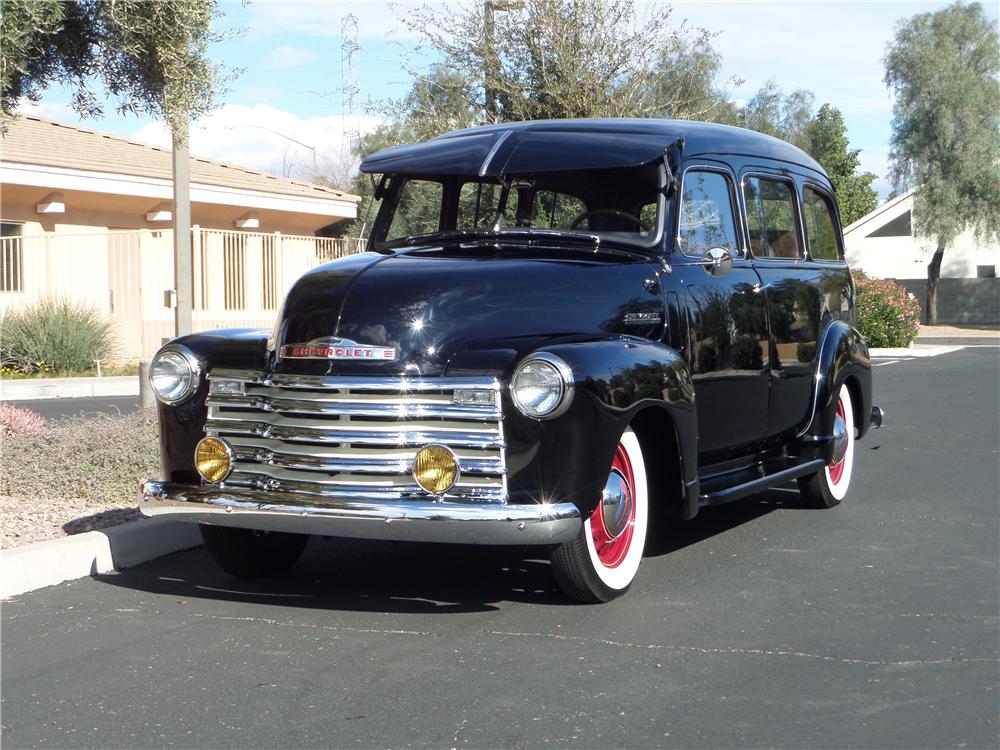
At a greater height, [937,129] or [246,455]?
[937,129]

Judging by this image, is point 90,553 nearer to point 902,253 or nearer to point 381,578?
point 381,578

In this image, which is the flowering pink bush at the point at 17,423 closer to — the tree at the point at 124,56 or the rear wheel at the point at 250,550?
the tree at the point at 124,56

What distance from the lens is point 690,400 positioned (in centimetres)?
588

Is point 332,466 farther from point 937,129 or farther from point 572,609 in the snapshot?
point 937,129

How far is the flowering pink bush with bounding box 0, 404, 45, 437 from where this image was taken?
9461mm

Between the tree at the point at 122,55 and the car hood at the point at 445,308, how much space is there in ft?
9.89

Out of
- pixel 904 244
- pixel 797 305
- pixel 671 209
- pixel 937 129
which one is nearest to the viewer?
pixel 671 209

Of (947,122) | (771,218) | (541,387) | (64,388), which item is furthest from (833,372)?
(947,122)

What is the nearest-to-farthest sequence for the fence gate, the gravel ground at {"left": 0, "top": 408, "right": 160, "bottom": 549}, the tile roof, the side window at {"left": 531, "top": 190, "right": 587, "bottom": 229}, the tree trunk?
the side window at {"left": 531, "top": 190, "right": 587, "bottom": 229}, the gravel ground at {"left": 0, "top": 408, "right": 160, "bottom": 549}, the tile roof, the fence gate, the tree trunk

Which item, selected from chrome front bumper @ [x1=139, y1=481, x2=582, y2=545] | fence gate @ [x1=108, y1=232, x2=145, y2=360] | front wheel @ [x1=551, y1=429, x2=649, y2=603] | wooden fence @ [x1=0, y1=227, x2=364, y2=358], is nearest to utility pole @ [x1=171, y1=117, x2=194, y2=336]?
chrome front bumper @ [x1=139, y1=481, x2=582, y2=545]

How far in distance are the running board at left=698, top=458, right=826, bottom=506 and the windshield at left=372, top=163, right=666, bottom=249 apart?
1.26 meters

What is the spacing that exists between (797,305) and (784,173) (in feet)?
2.94

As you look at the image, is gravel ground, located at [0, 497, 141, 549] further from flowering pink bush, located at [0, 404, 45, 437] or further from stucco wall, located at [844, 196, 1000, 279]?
stucco wall, located at [844, 196, 1000, 279]

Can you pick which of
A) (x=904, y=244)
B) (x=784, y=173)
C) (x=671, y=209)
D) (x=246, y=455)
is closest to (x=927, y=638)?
(x=671, y=209)
